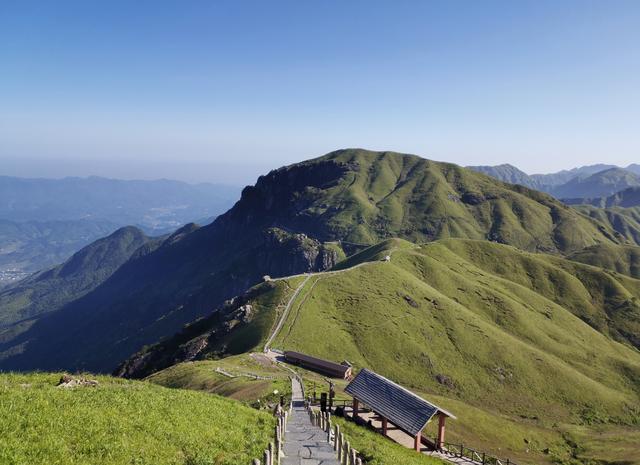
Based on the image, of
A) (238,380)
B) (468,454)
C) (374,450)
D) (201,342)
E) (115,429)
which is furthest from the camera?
(201,342)

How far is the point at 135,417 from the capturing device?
23.7 meters

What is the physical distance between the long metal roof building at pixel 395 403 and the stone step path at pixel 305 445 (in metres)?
8.06

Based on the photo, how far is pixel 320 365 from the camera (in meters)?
81.0

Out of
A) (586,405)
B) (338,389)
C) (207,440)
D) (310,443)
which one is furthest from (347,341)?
(207,440)

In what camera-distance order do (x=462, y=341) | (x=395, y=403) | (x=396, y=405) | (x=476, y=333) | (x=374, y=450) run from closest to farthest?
(x=374, y=450), (x=396, y=405), (x=395, y=403), (x=462, y=341), (x=476, y=333)

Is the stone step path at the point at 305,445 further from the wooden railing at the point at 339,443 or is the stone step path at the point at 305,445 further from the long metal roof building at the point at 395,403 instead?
the long metal roof building at the point at 395,403

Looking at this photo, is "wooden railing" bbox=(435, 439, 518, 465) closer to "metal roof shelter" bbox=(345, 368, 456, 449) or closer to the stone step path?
"metal roof shelter" bbox=(345, 368, 456, 449)

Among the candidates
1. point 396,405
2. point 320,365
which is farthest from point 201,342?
point 396,405

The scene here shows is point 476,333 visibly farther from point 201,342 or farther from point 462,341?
point 201,342

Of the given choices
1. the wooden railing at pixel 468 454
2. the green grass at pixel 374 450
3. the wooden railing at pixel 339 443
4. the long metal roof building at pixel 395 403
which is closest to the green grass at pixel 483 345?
the wooden railing at pixel 468 454

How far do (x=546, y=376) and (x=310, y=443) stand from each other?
93.4 metres

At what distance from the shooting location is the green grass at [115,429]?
59.1 ft

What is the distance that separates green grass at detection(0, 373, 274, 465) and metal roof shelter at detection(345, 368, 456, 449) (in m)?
18.5

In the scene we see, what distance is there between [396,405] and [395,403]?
239 millimetres
